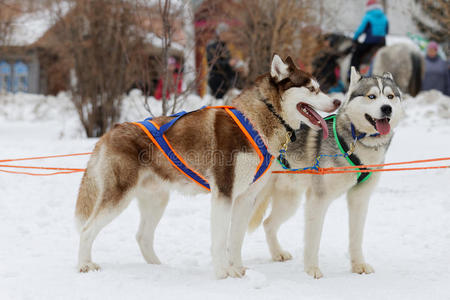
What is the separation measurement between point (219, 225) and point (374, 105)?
4.20ft

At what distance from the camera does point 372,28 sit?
31.0 ft

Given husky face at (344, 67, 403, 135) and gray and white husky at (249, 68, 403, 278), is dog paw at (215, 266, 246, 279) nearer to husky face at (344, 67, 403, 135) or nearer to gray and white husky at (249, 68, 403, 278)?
gray and white husky at (249, 68, 403, 278)

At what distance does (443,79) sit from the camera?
626 inches

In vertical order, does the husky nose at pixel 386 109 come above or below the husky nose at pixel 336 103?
below

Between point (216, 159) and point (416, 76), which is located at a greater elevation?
point (416, 76)

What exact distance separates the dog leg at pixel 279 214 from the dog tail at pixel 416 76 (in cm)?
1204

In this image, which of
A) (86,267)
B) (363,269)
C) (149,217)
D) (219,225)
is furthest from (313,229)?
(86,267)

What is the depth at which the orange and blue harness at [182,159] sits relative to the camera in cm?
291

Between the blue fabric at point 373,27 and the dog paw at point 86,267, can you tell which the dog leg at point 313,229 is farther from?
the blue fabric at point 373,27

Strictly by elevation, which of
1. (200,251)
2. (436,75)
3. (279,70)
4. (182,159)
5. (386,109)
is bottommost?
(200,251)

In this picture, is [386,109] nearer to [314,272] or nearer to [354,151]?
[354,151]

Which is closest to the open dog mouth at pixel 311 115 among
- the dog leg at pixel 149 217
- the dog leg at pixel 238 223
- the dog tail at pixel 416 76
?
the dog leg at pixel 238 223

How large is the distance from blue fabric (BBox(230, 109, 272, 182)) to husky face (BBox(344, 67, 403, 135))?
0.68 m

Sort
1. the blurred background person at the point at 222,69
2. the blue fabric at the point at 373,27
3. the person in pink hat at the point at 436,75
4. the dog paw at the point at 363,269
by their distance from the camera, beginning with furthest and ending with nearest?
the person in pink hat at the point at 436,75
the blurred background person at the point at 222,69
the blue fabric at the point at 373,27
the dog paw at the point at 363,269
